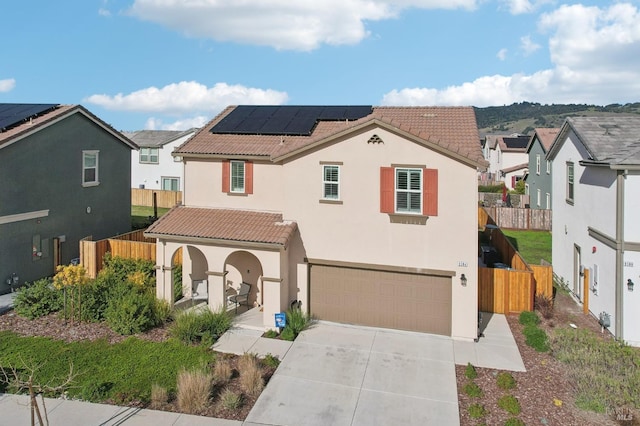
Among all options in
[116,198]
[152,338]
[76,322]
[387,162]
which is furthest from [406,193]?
[116,198]

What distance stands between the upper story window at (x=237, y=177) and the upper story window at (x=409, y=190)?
509cm

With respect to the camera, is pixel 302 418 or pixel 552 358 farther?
pixel 552 358

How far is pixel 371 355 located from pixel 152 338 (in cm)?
653

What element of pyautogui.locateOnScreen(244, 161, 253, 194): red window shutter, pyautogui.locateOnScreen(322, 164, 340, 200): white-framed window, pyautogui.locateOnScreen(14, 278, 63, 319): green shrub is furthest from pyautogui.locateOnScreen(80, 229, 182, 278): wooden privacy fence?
pyautogui.locateOnScreen(322, 164, 340, 200): white-framed window

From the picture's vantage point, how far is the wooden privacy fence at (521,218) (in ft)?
113

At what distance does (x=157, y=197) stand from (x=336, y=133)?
2893 cm

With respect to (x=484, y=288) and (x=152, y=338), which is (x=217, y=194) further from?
(x=484, y=288)

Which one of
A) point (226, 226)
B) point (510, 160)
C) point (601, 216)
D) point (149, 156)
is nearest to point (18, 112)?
point (226, 226)

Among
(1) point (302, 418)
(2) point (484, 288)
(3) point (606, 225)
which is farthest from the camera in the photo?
(2) point (484, 288)

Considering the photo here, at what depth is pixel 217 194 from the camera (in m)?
17.9

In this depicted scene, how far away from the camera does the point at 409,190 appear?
583 inches

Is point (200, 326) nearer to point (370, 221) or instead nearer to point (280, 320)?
point (280, 320)

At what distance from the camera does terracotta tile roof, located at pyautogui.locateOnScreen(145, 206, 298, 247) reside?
611 inches

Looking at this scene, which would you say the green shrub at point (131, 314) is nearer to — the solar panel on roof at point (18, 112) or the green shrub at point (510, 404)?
the solar panel on roof at point (18, 112)
